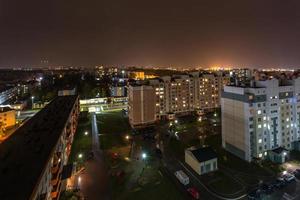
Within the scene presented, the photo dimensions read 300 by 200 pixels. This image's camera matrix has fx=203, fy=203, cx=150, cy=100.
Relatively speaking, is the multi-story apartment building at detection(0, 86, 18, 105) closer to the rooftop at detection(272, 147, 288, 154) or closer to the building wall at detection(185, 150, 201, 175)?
the building wall at detection(185, 150, 201, 175)

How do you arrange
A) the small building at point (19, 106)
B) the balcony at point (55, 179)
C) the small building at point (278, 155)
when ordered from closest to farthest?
the balcony at point (55, 179), the small building at point (278, 155), the small building at point (19, 106)

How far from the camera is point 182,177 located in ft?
72.2

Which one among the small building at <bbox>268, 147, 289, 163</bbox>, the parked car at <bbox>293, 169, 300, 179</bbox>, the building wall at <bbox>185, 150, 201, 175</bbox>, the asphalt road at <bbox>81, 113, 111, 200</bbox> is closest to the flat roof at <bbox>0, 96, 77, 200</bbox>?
the asphalt road at <bbox>81, 113, 111, 200</bbox>

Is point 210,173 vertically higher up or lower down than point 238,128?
lower down

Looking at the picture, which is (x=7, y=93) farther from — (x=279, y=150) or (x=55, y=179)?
(x=279, y=150)

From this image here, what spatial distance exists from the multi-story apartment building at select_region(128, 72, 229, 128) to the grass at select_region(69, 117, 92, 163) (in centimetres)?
984

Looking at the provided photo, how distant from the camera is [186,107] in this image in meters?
52.3

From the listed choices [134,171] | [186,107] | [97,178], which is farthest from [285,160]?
[186,107]

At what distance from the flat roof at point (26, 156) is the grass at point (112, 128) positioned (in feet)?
34.8

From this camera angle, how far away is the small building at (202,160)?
23.8m

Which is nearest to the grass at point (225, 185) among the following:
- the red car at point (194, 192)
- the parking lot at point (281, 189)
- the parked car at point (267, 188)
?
the parking lot at point (281, 189)

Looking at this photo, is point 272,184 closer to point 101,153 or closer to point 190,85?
point 101,153

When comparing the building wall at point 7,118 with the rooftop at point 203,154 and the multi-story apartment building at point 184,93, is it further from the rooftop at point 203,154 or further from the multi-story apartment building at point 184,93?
the rooftop at point 203,154

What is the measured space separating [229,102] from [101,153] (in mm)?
20001
